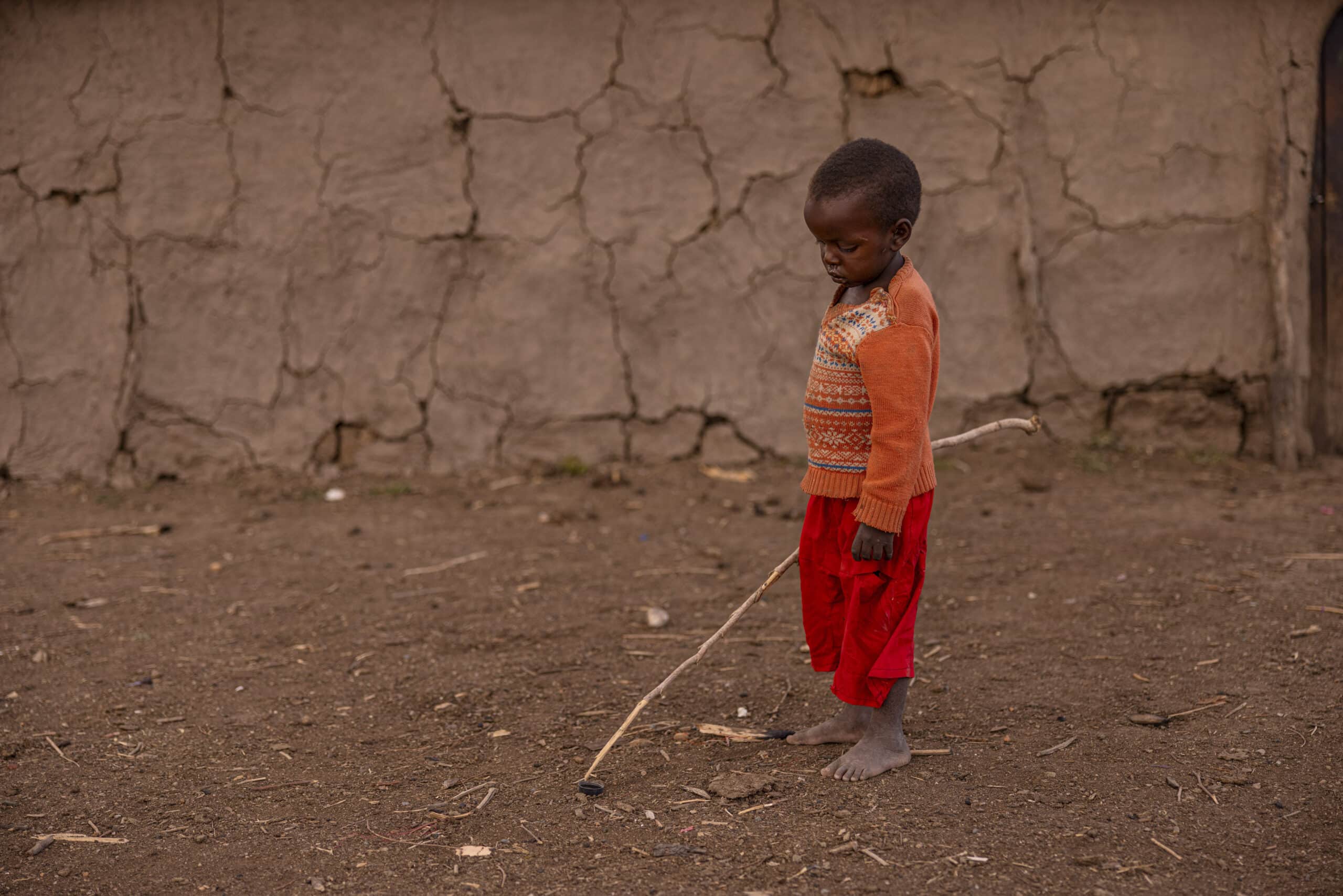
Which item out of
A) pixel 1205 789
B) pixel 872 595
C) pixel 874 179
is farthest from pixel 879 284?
pixel 1205 789

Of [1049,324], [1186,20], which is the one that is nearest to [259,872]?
[1049,324]

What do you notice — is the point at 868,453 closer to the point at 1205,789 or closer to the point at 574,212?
the point at 1205,789

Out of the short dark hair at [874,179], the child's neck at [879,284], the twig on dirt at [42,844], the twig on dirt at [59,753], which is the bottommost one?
the twig on dirt at [59,753]

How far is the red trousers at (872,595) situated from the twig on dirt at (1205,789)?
23.6 inches

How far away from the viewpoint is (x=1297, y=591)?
10.3ft

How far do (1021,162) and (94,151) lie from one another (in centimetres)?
379

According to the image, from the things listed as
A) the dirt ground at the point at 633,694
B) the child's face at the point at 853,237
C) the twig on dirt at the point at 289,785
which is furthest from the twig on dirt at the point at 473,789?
the child's face at the point at 853,237

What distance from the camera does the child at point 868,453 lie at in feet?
6.92

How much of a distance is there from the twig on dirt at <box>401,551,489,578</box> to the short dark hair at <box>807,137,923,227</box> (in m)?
2.07

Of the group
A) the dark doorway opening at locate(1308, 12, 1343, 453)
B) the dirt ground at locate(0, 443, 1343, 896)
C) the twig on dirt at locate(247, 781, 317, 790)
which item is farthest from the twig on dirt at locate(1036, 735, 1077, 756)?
the dark doorway opening at locate(1308, 12, 1343, 453)

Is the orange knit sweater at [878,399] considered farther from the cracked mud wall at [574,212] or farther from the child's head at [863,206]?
the cracked mud wall at [574,212]

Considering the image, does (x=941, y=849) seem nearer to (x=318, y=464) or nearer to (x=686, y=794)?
(x=686, y=794)

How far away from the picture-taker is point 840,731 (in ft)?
7.97

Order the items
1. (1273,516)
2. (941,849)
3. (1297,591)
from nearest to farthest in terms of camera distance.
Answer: (941,849)
(1297,591)
(1273,516)
